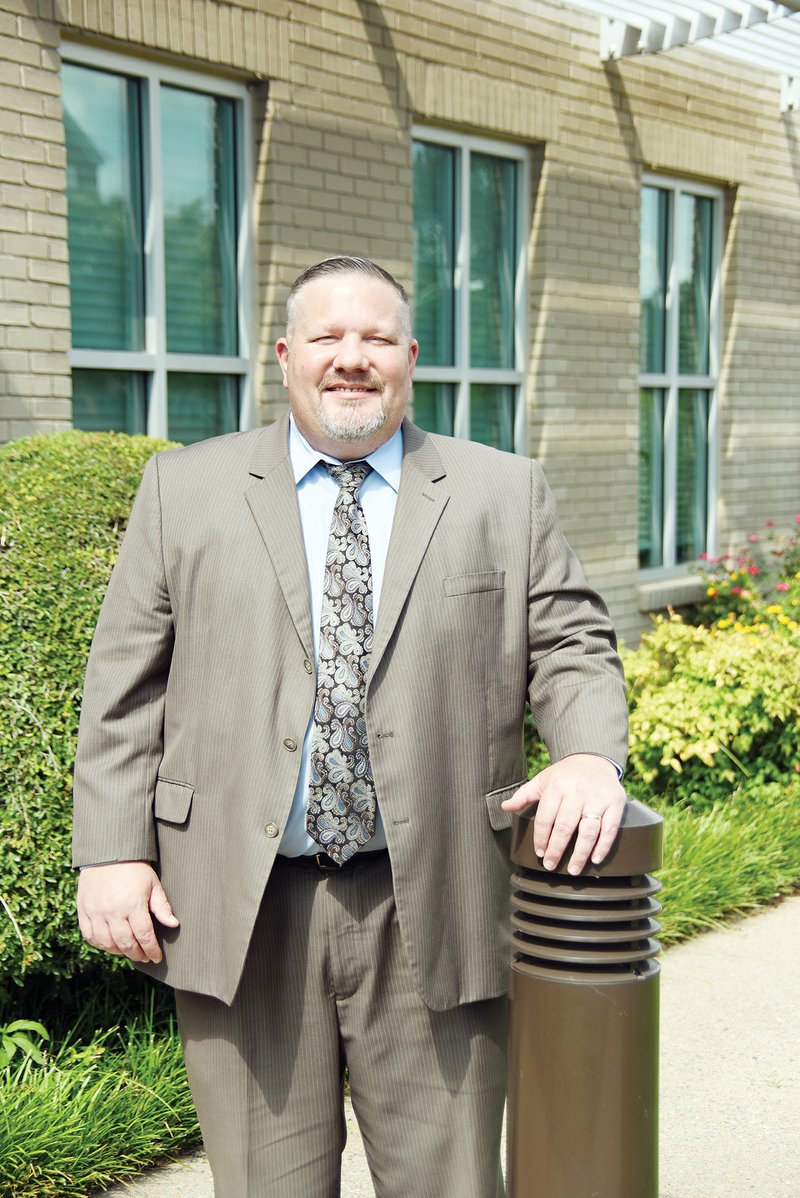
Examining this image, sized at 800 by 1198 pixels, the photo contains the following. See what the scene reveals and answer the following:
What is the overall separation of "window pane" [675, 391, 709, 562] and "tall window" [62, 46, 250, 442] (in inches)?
173

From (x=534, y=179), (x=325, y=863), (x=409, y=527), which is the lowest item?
(x=325, y=863)

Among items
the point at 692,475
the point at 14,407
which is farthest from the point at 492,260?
the point at 14,407

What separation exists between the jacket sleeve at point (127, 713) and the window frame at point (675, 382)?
7.07 m

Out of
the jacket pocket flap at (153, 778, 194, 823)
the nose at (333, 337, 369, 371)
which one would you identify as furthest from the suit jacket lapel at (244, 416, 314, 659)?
the jacket pocket flap at (153, 778, 194, 823)

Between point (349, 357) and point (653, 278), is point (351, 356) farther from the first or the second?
point (653, 278)

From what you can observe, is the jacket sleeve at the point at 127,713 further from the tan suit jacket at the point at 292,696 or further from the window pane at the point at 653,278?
the window pane at the point at 653,278

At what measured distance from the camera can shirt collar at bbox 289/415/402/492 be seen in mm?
2510

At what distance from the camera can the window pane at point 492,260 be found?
25.4 feet

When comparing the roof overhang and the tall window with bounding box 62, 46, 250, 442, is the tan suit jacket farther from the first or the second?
the roof overhang

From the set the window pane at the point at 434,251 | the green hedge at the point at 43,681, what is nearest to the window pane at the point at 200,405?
the window pane at the point at 434,251

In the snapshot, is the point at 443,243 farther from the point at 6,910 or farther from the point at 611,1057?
the point at 611,1057

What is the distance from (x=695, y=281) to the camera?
9711 mm

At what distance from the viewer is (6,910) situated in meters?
3.47

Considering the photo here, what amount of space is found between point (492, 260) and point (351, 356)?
5.75 metres
